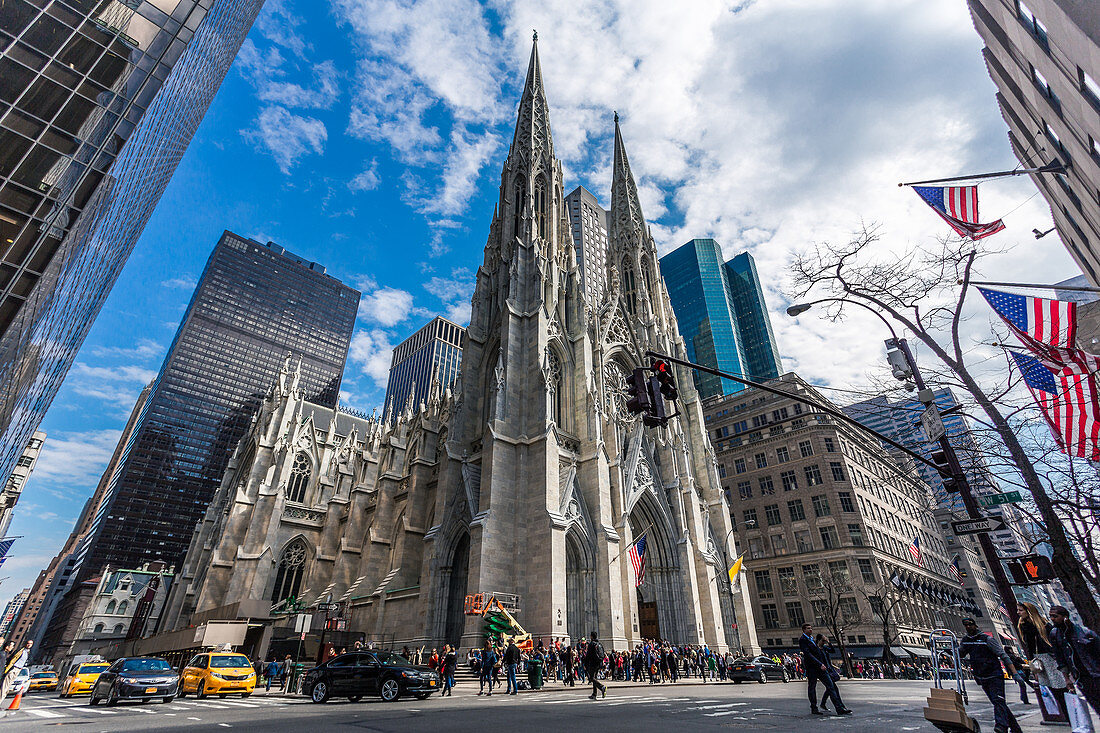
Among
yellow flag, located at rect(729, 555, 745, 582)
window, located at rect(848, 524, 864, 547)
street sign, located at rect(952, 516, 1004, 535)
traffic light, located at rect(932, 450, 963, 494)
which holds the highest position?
window, located at rect(848, 524, 864, 547)

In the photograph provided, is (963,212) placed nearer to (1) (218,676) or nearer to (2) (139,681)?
(2) (139,681)

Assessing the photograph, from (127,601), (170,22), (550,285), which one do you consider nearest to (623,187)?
(550,285)

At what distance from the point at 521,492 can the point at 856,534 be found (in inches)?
1243

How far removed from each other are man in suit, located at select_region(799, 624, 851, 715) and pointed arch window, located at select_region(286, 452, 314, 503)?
43.2m

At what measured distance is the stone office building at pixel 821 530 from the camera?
128ft

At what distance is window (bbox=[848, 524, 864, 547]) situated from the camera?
40459 millimetres

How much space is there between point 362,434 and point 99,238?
43.6 meters

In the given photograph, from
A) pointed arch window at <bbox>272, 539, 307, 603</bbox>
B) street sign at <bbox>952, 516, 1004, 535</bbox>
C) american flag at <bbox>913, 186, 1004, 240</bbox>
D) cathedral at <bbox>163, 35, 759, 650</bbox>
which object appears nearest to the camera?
street sign at <bbox>952, 516, 1004, 535</bbox>

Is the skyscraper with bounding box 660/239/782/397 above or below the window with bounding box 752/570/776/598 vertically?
above

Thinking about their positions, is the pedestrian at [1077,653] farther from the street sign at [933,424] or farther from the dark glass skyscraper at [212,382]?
the dark glass skyscraper at [212,382]

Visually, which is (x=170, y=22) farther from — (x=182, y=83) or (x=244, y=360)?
(x=244, y=360)

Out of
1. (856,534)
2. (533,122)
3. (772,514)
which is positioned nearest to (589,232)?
(533,122)

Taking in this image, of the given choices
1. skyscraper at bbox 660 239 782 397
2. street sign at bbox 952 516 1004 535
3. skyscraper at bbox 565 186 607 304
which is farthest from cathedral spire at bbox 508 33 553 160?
skyscraper at bbox 660 239 782 397

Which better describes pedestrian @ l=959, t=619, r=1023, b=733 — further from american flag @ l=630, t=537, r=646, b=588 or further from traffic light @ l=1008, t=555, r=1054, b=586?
american flag @ l=630, t=537, r=646, b=588
